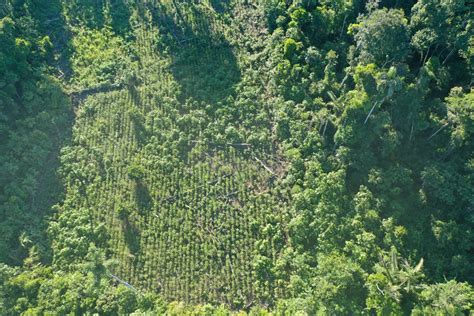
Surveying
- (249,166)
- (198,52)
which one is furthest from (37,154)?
(249,166)

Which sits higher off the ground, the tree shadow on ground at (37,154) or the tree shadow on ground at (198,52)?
the tree shadow on ground at (198,52)

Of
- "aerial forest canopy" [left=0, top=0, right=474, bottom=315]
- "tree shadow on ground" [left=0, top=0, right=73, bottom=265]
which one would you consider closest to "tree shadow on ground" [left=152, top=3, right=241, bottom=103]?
"aerial forest canopy" [left=0, top=0, right=474, bottom=315]

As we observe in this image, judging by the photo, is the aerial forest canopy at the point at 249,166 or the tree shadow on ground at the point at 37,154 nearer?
the aerial forest canopy at the point at 249,166

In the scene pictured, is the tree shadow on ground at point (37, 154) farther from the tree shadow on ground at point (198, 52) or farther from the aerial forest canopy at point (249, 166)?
the tree shadow on ground at point (198, 52)

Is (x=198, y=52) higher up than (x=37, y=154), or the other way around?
(x=198, y=52)

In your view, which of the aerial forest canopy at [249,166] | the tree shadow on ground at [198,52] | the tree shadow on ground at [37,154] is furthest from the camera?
the tree shadow on ground at [198,52]

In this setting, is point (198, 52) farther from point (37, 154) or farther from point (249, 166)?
point (37, 154)

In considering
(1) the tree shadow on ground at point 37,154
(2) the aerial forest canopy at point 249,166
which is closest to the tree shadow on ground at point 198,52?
(2) the aerial forest canopy at point 249,166
